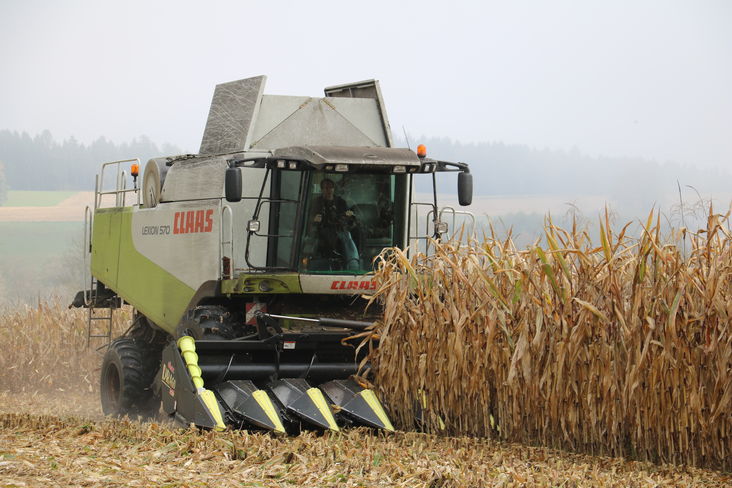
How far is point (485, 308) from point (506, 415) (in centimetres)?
76

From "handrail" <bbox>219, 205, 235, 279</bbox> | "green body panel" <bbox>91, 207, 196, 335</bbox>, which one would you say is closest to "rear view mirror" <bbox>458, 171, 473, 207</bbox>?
"handrail" <bbox>219, 205, 235, 279</bbox>

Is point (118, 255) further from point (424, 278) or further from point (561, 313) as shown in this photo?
point (561, 313)

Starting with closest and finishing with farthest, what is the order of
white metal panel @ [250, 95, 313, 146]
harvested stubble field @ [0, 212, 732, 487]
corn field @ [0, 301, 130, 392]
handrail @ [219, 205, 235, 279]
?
1. harvested stubble field @ [0, 212, 732, 487]
2. handrail @ [219, 205, 235, 279]
3. white metal panel @ [250, 95, 313, 146]
4. corn field @ [0, 301, 130, 392]

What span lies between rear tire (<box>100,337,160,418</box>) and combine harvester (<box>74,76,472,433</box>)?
1 centimetres

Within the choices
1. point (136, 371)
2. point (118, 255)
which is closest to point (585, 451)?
point (136, 371)

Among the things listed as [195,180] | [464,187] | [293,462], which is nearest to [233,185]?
[195,180]

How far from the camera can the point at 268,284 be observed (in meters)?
8.06

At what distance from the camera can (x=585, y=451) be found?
252 inches

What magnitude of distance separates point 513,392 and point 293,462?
65.1 inches

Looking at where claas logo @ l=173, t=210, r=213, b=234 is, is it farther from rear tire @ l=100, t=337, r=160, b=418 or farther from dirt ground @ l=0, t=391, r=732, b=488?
dirt ground @ l=0, t=391, r=732, b=488

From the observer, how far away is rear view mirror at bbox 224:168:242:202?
7480mm

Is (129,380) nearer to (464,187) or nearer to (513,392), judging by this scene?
(464,187)

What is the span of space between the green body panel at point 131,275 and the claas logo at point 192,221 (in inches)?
20.0

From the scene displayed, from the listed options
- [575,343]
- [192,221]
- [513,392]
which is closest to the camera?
[575,343]
